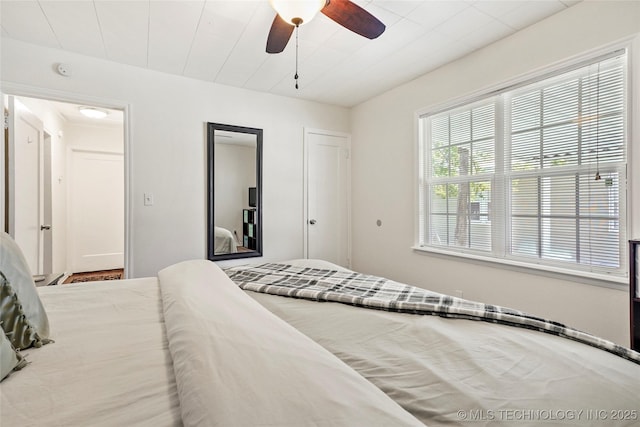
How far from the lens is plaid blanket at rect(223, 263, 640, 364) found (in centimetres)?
105

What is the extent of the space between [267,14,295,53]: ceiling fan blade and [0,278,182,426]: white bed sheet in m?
1.64

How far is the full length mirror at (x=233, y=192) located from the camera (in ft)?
10.2

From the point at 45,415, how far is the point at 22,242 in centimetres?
279

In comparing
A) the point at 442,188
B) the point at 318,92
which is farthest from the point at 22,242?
the point at 442,188

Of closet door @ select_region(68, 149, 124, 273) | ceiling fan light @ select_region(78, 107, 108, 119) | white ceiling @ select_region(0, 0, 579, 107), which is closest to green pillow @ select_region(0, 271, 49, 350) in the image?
white ceiling @ select_region(0, 0, 579, 107)

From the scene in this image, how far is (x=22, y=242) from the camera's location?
102 inches

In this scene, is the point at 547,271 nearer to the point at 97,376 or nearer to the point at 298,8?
the point at 298,8

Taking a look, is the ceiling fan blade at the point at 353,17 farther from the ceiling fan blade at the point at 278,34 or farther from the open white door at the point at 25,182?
the open white door at the point at 25,182

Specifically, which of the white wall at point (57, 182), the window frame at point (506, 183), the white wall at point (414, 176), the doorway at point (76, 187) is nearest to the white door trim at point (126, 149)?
the doorway at point (76, 187)

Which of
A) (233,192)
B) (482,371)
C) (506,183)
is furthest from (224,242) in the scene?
(482,371)

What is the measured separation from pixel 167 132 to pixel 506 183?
3032 millimetres

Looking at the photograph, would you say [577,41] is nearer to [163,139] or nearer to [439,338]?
[439,338]

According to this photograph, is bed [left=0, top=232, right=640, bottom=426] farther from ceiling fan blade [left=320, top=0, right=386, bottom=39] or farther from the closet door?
the closet door

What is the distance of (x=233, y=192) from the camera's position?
3238mm
